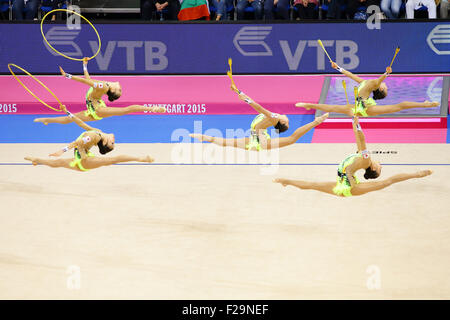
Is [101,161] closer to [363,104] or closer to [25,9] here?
[363,104]

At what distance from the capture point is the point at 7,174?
20.3 feet

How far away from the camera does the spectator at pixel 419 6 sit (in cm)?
1016

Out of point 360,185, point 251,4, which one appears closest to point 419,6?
point 251,4

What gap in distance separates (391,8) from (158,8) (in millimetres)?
3976

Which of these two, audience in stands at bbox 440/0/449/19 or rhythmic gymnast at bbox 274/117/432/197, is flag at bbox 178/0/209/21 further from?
rhythmic gymnast at bbox 274/117/432/197

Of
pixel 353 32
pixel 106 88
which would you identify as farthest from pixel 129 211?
pixel 353 32

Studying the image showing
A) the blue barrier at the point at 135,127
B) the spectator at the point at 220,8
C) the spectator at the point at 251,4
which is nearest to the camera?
the blue barrier at the point at 135,127

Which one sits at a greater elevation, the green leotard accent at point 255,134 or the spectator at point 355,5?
the spectator at point 355,5

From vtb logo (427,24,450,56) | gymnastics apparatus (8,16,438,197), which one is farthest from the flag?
gymnastics apparatus (8,16,438,197)

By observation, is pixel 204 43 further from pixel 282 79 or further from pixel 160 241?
pixel 160 241

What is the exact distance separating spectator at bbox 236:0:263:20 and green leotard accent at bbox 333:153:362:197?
6.79m

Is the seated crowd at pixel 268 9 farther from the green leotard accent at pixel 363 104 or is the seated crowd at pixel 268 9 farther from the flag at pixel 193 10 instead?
the green leotard accent at pixel 363 104

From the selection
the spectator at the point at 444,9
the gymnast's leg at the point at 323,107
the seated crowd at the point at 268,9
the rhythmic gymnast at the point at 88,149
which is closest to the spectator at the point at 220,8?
the seated crowd at the point at 268,9

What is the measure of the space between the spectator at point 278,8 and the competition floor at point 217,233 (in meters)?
4.80
